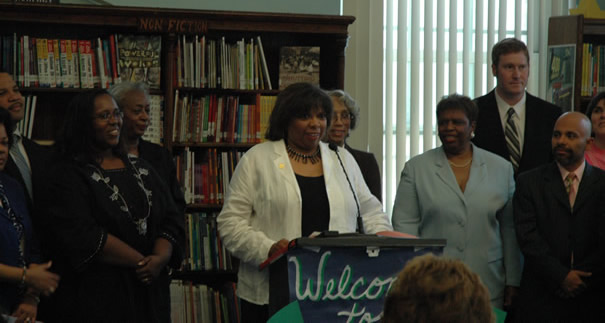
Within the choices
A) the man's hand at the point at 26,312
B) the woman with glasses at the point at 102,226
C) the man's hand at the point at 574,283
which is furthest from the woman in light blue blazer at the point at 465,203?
the man's hand at the point at 26,312

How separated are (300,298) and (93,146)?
1.14 m

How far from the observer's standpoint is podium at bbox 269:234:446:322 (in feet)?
8.22

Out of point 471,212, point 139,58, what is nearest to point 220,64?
point 139,58

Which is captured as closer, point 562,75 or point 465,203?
point 465,203

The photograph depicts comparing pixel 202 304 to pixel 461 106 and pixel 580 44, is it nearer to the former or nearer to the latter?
pixel 461 106

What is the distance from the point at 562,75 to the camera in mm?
5332

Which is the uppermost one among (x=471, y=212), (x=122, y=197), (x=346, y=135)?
(x=346, y=135)

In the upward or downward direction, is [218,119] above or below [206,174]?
above

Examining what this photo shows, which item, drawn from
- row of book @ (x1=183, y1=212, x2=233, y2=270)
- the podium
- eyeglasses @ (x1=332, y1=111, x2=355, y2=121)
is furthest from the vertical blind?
the podium

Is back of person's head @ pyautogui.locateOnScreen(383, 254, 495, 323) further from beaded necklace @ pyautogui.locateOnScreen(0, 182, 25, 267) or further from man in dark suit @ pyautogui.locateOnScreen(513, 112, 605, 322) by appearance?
man in dark suit @ pyautogui.locateOnScreen(513, 112, 605, 322)

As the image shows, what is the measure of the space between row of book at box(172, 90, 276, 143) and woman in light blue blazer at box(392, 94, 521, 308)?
4.85ft

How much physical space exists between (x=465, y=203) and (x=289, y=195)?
1.07 m

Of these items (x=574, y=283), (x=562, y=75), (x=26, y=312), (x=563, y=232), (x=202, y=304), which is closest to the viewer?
(x=26, y=312)

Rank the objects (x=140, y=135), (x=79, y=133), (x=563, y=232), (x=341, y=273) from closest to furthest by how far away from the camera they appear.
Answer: (x=341, y=273) → (x=79, y=133) → (x=563, y=232) → (x=140, y=135)
